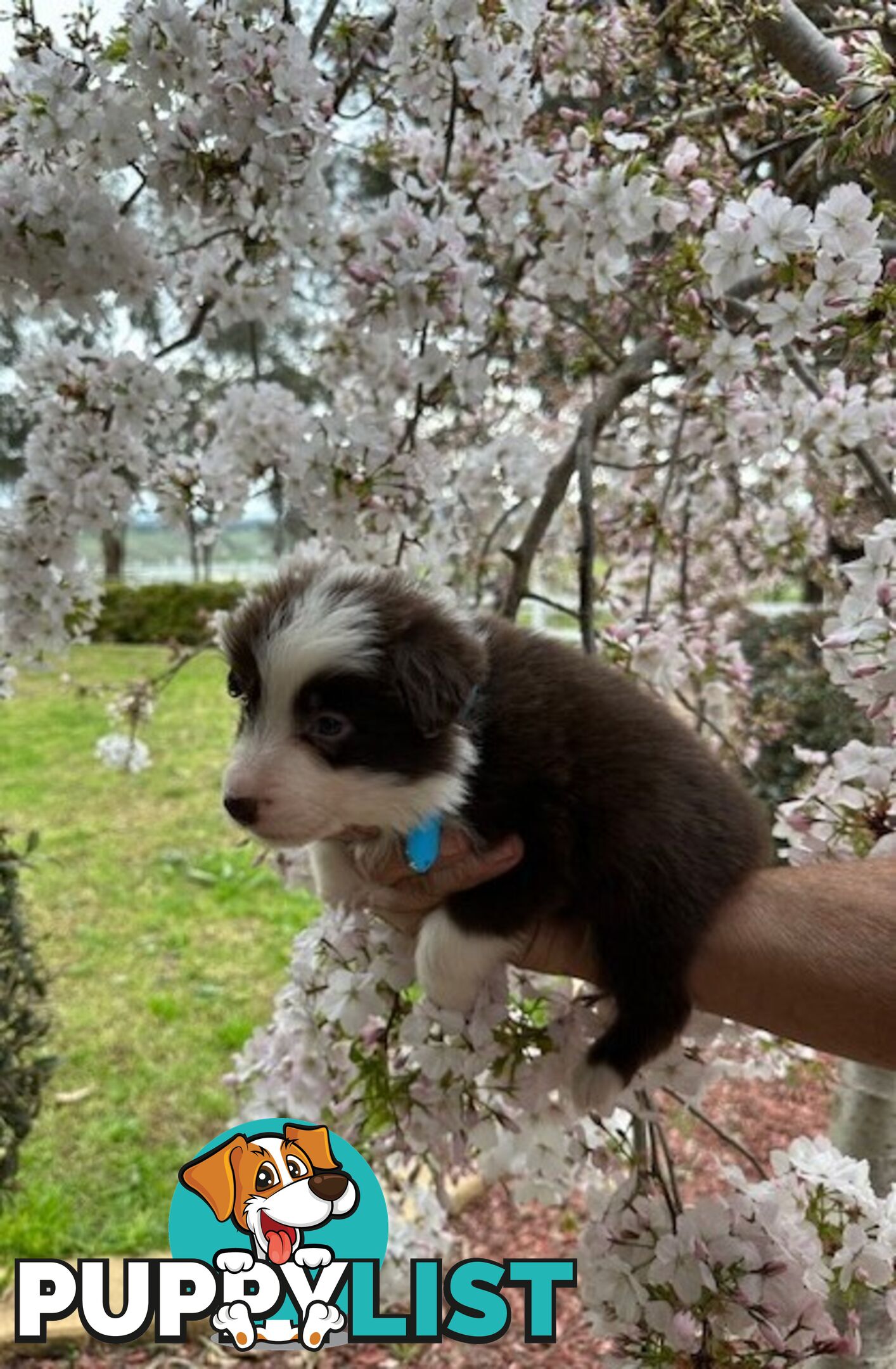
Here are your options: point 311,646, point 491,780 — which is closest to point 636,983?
point 491,780

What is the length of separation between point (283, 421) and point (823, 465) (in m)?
1.21

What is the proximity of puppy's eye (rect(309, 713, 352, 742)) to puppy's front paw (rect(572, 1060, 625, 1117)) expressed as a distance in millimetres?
642

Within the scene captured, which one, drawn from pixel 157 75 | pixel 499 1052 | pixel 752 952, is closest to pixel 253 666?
pixel 499 1052

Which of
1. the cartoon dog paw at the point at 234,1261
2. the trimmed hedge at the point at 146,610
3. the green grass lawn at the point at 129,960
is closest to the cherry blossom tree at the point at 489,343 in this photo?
the cartoon dog paw at the point at 234,1261

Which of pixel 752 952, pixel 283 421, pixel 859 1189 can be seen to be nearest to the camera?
pixel 752 952

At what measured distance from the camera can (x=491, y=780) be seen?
1641 millimetres

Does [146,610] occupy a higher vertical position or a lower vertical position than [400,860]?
higher

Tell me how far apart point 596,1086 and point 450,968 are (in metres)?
0.29

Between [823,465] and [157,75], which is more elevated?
[157,75]

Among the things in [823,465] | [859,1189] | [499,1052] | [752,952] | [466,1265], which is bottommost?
[466,1265]

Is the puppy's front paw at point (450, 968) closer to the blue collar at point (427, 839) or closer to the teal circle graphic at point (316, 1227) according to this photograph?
the blue collar at point (427, 839)

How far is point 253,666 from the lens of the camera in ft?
5.22

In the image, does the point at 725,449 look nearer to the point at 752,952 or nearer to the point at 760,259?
the point at 760,259

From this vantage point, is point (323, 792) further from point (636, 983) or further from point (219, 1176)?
point (219, 1176)
